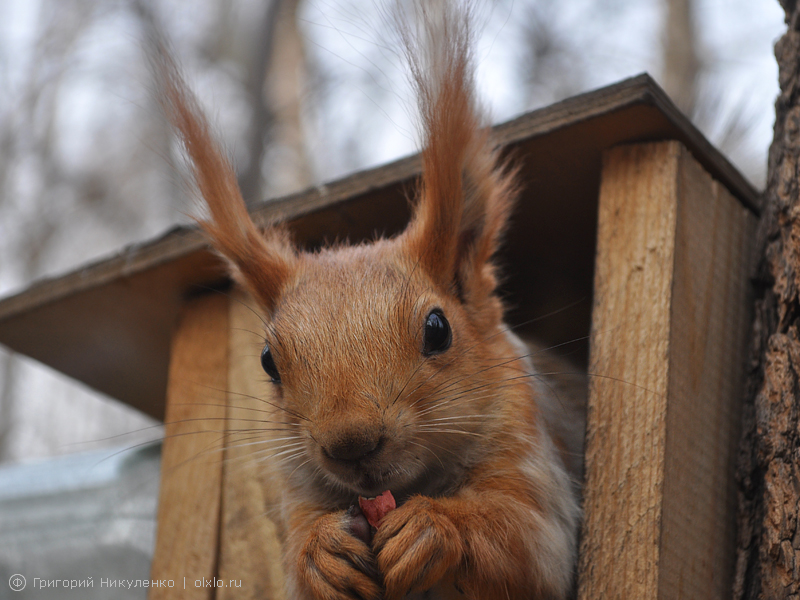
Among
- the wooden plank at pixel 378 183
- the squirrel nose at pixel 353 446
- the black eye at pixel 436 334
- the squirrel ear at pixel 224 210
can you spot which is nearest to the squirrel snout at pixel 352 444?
the squirrel nose at pixel 353 446

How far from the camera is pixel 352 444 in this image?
1.73 meters

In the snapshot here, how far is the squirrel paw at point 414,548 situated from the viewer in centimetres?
166

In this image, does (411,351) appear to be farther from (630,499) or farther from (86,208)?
(86,208)

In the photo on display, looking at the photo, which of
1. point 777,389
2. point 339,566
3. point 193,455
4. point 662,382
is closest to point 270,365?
point 339,566

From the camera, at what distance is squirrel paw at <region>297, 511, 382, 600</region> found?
1721 millimetres

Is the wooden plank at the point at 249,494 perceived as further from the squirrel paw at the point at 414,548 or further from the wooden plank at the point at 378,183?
the squirrel paw at the point at 414,548

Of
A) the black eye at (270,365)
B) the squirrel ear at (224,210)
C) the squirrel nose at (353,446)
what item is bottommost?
the squirrel nose at (353,446)

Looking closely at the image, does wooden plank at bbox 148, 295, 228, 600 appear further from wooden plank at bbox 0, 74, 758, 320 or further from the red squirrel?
the red squirrel

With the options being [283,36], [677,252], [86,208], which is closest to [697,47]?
[283,36]

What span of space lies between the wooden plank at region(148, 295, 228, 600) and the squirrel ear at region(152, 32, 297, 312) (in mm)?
503

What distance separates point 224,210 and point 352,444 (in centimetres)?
96

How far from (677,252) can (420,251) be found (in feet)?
2.36

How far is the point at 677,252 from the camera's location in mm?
2133

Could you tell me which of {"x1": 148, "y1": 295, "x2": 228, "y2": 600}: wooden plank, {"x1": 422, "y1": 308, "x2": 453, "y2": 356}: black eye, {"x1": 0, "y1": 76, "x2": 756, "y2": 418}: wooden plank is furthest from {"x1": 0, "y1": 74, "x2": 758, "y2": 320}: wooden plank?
{"x1": 422, "y1": 308, "x2": 453, "y2": 356}: black eye
